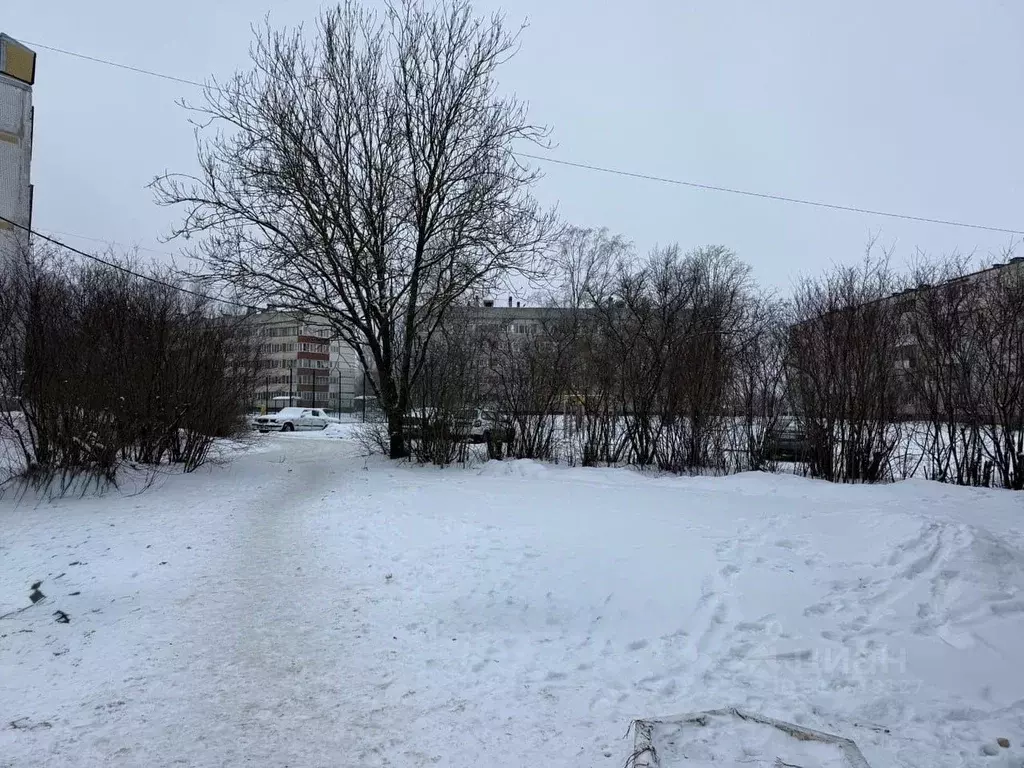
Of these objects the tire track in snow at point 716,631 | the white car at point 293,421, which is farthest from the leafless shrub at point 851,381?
the white car at point 293,421

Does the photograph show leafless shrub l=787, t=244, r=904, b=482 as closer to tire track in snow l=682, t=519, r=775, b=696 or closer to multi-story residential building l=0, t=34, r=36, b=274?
tire track in snow l=682, t=519, r=775, b=696

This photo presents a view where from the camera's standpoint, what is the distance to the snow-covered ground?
3363mm

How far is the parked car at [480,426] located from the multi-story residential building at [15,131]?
25.6 meters

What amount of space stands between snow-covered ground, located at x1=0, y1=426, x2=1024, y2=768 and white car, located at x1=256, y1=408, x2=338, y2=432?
30.1 metres

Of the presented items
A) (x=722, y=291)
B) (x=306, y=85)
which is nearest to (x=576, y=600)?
(x=306, y=85)

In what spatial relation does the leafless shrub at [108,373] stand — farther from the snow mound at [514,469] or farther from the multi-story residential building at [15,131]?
the multi-story residential building at [15,131]

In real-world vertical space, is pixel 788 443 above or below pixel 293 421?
above

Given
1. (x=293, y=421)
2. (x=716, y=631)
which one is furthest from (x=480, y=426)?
(x=293, y=421)

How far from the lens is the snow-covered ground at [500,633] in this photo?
11.0 ft

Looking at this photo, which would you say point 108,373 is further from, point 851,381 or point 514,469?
point 851,381

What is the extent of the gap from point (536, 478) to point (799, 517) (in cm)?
535

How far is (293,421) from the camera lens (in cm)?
3800

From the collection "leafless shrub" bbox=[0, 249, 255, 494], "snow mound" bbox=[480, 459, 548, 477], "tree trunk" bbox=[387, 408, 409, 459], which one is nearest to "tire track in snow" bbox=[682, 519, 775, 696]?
"snow mound" bbox=[480, 459, 548, 477]

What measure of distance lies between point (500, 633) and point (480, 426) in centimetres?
987
